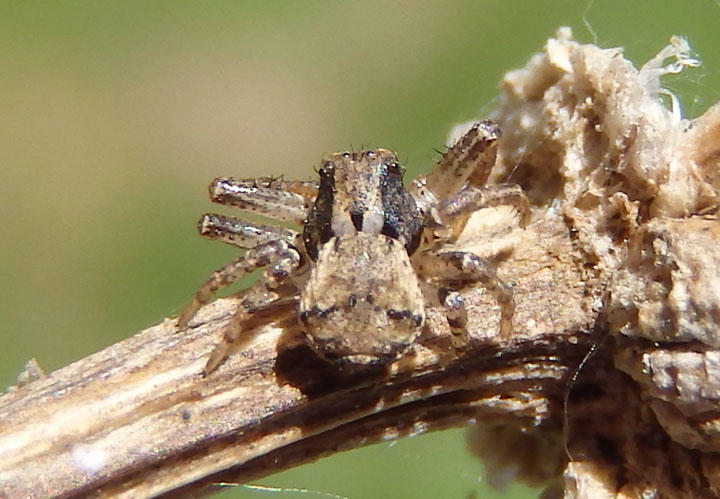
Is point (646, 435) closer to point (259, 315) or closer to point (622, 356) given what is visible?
point (622, 356)

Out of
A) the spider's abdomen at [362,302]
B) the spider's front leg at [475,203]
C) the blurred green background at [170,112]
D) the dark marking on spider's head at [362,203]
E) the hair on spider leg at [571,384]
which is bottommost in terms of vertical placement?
the hair on spider leg at [571,384]

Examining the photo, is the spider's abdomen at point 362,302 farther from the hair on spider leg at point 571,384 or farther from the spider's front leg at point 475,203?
the hair on spider leg at point 571,384

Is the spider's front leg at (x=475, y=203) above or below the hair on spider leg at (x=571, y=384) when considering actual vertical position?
above

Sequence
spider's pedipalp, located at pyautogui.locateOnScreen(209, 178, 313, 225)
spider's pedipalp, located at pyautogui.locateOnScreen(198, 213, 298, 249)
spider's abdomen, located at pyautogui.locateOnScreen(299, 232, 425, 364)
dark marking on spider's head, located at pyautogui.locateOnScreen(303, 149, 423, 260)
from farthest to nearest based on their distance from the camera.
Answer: spider's pedipalp, located at pyautogui.locateOnScreen(209, 178, 313, 225)
spider's pedipalp, located at pyautogui.locateOnScreen(198, 213, 298, 249)
dark marking on spider's head, located at pyautogui.locateOnScreen(303, 149, 423, 260)
spider's abdomen, located at pyautogui.locateOnScreen(299, 232, 425, 364)

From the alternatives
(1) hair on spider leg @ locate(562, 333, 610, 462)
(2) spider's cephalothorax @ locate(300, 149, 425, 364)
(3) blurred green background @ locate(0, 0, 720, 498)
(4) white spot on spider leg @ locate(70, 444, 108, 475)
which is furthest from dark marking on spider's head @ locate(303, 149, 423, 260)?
(3) blurred green background @ locate(0, 0, 720, 498)

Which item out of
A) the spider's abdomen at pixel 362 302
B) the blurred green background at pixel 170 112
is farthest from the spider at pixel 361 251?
the blurred green background at pixel 170 112

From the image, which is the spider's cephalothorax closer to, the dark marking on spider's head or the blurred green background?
the dark marking on spider's head

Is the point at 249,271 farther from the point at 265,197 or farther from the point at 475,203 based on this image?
the point at 475,203
